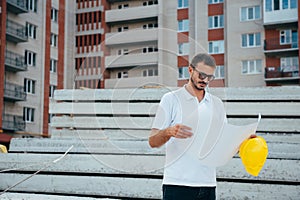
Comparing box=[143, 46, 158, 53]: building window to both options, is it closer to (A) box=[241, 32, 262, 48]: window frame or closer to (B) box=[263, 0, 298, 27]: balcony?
(B) box=[263, 0, 298, 27]: balcony

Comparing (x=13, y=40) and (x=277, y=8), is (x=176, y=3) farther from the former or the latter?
(x=13, y=40)

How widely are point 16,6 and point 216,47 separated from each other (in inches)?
527

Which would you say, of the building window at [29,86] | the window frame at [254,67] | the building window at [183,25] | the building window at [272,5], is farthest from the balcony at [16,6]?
the building window at [272,5]

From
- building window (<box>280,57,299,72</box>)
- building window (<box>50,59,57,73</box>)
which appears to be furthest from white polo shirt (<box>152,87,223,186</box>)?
building window (<box>50,59,57,73</box>)

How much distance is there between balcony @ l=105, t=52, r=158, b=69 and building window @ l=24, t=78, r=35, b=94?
98.8 feet

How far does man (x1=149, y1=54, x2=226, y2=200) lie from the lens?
8.17 feet

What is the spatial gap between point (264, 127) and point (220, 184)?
5.08 ft

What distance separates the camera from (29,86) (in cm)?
3262

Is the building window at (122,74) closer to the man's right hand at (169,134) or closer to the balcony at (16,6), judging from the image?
the man's right hand at (169,134)

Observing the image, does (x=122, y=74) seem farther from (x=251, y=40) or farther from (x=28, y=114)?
(x=28, y=114)

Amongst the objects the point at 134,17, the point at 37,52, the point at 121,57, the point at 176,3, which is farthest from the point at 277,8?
the point at 121,57

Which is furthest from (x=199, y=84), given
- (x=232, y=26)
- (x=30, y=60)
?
(x=30, y=60)

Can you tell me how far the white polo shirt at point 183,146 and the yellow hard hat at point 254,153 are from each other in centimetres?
22

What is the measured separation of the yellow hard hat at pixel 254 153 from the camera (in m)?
2.45
